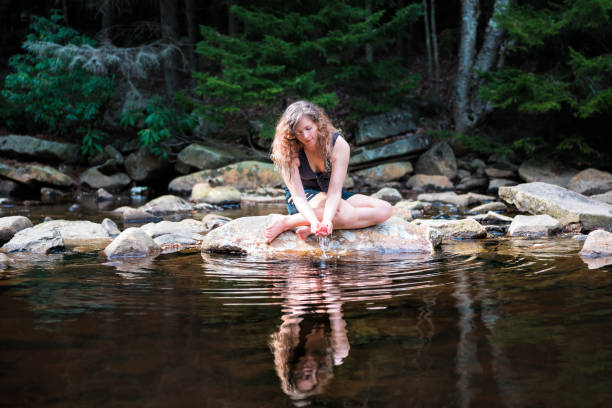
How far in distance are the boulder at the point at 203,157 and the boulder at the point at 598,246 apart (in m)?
9.79

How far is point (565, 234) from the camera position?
4.86 metres

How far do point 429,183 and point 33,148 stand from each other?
10.3 meters

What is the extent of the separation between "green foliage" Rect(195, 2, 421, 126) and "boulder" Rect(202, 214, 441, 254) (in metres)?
7.16

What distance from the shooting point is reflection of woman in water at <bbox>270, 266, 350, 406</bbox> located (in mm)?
1643

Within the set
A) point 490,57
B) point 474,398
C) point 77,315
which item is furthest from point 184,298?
point 490,57

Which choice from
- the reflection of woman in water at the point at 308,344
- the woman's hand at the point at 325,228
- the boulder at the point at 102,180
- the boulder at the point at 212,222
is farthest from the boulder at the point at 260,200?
the reflection of woman in water at the point at 308,344

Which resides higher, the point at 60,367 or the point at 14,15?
the point at 14,15

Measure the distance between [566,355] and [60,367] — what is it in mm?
1861

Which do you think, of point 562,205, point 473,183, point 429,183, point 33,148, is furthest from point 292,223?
point 33,148

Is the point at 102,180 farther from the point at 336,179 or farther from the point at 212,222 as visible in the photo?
the point at 336,179

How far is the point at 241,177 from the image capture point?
1182cm

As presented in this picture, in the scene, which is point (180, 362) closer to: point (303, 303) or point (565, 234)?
point (303, 303)

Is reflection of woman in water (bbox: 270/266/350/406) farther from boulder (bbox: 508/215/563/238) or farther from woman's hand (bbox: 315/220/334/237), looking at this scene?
boulder (bbox: 508/215/563/238)

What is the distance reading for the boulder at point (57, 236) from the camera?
4441 millimetres
